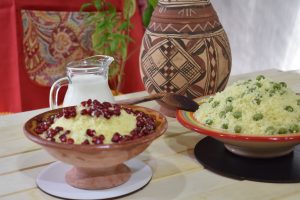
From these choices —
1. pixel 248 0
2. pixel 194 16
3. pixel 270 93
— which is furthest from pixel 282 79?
pixel 248 0

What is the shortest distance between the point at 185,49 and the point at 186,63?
38mm

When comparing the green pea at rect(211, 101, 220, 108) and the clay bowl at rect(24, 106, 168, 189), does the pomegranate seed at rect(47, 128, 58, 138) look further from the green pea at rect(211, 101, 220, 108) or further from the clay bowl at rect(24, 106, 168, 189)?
the green pea at rect(211, 101, 220, 108)

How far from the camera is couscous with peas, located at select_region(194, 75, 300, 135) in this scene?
34.6 inches

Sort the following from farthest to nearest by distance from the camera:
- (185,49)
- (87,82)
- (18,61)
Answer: (18,61) → (185,49) → (87,82)

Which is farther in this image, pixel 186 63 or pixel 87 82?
pixel 186 63

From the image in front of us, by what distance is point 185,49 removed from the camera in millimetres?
1225

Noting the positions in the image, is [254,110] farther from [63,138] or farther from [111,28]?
[111,28]

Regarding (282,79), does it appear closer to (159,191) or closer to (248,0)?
(159,191)

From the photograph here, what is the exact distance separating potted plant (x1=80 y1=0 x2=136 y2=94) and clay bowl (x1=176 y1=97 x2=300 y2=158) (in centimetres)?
124

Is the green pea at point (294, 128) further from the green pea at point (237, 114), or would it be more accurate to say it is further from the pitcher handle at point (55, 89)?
the pitcher handle at point (55, 89)

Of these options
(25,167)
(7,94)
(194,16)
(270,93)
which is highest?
(194,16)

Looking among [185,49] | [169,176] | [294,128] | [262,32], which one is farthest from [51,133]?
[262,32]

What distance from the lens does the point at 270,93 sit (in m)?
0.95

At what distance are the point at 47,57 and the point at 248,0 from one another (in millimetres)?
1358
